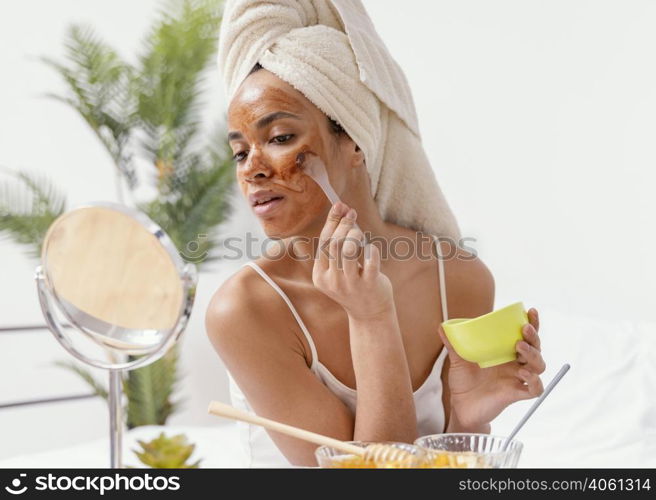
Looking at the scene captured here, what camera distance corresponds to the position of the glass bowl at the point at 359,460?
3.00ft

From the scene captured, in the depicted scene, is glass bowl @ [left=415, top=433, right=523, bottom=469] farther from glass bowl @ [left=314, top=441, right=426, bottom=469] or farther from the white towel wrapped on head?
the white towel wrapped on head

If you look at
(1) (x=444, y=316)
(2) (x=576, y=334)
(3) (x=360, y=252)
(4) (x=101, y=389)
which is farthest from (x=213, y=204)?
(3) (x=360, y=252)

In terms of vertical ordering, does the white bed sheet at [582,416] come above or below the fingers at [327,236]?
below

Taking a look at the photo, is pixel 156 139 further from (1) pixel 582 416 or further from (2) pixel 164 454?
(2) pixel 164 454

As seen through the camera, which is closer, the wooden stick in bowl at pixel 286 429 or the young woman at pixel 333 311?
the wooden stick in bowl at pixel 286 429

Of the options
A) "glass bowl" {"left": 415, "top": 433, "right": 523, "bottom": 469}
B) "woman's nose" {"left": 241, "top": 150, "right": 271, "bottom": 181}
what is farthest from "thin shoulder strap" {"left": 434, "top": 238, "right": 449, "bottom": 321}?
"glass bowl" {"left": 415, "top": 433, "right": 523, "bottom": 469}

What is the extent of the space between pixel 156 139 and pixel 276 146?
2.68 m

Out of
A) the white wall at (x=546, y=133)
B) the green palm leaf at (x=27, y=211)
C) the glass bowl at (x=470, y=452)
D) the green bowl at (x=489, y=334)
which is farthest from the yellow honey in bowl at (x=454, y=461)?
the green palm leaf at (x=27, y=211)

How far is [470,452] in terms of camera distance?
38.2 inches

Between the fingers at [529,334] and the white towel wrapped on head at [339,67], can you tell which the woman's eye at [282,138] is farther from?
the fingers at [529,334]

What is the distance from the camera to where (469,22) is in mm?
3100

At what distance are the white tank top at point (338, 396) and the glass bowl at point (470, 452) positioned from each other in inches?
17.6

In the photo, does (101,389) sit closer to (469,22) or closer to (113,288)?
(469,22)

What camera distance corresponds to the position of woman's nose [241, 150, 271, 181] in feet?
4.57
